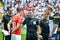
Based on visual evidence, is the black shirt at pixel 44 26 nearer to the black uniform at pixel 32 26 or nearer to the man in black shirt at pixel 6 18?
the black uniform at pixel 32 26

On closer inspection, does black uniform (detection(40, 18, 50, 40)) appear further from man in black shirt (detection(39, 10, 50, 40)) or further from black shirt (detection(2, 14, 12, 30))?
black shirt (detection(2, 14, 12, 30))

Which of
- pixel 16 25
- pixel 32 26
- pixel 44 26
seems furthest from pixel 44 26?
pixel 16 25

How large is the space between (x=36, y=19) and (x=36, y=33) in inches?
10.1

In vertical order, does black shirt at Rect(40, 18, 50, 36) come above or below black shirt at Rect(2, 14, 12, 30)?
below

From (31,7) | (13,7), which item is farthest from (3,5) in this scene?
(31,7)

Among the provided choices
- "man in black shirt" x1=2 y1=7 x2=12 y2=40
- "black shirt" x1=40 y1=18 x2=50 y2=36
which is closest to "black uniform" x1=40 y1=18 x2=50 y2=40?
"black shirt" x1=40 y1=18 x2=50 y2=36

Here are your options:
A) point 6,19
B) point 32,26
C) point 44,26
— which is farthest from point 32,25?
point 6,19

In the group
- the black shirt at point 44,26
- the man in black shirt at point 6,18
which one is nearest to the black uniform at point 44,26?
the black shirt at point 44,26

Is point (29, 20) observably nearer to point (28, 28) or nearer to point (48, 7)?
point (28, 28)

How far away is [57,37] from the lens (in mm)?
3197

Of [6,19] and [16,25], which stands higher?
[6,19]

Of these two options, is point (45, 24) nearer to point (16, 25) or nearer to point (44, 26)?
point (44, 26)

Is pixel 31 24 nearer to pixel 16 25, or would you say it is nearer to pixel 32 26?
pixel 32 26

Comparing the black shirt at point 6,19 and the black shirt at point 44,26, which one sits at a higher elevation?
the black shirt at point 6,19
